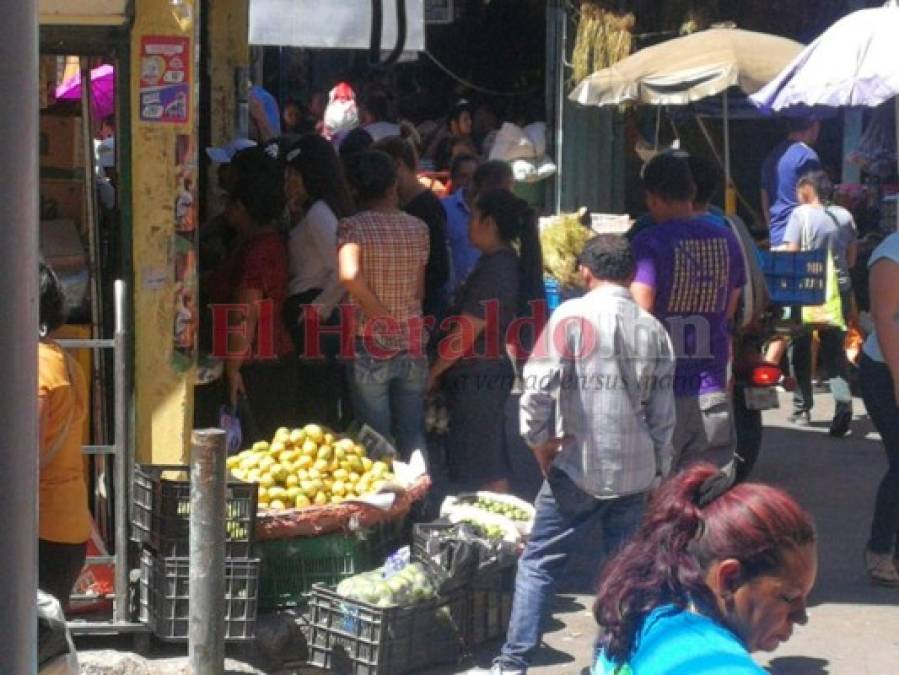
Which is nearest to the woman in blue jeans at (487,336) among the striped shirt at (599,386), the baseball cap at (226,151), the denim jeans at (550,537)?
the baseball cap at (226,151)

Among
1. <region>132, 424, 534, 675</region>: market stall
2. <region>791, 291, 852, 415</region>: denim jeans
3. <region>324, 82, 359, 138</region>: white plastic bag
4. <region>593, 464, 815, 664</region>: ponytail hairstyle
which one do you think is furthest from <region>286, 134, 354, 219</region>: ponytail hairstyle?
<region>324, 82, 359, 138</region>: white plastic bag

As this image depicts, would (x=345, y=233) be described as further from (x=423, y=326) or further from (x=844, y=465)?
(x=844, y=465)

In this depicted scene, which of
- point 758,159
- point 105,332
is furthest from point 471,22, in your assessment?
point 105,332

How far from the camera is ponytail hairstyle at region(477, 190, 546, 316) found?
25.4ft

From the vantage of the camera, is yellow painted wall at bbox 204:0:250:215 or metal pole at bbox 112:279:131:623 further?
yellow painted wall at bbox 204:0:250:215

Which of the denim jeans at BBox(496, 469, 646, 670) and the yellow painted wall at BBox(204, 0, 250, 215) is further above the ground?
the yellow painted wall at BBox(204, 0, 250, 215)

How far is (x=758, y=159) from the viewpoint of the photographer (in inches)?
625

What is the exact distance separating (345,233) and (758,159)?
30.5 ft

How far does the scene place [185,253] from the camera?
20.9 feet

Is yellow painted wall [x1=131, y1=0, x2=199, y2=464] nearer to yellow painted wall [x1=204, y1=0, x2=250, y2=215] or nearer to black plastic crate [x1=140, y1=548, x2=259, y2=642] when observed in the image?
black plastic crate [x1=140, y1=548, x2=259, y2=642]

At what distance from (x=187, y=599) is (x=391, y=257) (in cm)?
201

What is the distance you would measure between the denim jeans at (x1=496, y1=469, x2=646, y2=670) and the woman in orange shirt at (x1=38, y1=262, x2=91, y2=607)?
1.66m

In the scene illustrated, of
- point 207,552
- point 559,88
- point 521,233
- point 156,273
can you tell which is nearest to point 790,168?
point 559,88

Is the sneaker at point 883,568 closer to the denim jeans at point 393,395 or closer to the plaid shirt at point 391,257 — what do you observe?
the denim jeans at point 393,395
